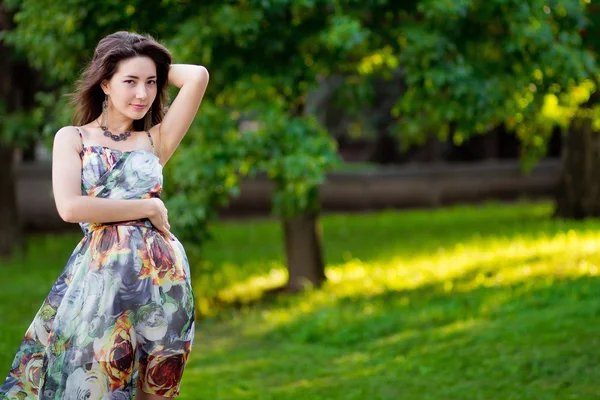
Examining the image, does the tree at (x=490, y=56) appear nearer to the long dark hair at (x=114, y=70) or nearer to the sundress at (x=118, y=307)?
the long dark hair at (x=114, y=70)

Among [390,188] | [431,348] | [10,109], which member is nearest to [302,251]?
[431,348]

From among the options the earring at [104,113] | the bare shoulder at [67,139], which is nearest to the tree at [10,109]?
the earring at [104,113]

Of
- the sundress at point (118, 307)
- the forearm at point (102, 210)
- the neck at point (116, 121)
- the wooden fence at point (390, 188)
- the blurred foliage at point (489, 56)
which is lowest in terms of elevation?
the wooden fence at point (390, 188)

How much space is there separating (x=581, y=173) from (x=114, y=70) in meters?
12.6

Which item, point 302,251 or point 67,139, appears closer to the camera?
point 67,139

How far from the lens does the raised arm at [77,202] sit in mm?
3561

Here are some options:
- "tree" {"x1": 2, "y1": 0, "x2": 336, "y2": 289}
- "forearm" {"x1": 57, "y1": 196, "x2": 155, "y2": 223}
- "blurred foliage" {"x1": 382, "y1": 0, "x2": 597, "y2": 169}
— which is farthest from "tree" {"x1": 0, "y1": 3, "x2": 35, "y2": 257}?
"forearm" {"x1": 57, "y1": 196, "x2": 155, "y2": 223}

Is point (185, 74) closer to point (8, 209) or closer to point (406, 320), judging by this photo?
point (406, 320)

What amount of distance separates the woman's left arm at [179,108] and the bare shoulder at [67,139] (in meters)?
0.33

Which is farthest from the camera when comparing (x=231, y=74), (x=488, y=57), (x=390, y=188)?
(x=390, y=188)

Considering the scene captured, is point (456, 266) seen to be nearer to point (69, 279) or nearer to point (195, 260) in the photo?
point (195, 260)

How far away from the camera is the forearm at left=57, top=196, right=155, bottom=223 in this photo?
3555mm

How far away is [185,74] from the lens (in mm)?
3977

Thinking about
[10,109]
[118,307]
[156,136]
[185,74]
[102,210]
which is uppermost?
[10,109]
